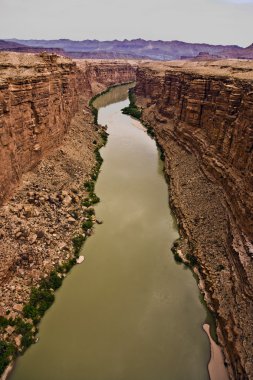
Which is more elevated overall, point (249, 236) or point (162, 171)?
point (249, 236)

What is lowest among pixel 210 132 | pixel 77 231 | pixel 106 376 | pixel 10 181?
pixel 106 376

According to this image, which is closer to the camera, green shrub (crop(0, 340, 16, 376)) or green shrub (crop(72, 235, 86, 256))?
green shrub (crop(0, 340, 16, 376))

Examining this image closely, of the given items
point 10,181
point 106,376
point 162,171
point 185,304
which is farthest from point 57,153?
point 106,376

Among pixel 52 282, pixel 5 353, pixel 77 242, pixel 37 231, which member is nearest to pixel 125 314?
pixel 52 282

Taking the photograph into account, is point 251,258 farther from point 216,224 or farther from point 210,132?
point 210,132

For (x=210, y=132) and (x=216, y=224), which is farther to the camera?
(x=210, y=132)

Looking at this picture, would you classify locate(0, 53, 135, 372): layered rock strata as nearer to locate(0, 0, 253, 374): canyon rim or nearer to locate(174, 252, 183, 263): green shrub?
locate(0, 0, 253, 374): canyon rim

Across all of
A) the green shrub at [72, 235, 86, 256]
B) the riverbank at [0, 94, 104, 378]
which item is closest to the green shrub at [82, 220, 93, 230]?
the riverbank at [0, 94, 104, 378]

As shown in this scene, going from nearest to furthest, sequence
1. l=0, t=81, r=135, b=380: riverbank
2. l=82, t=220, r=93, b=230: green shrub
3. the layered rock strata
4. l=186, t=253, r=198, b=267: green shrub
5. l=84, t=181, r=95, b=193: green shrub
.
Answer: l=0, t=81, r=135, b=380: riverbank < the layered rock strata < l=186, t=253, r=198, b=267: green shrub < l=82, t=220, r=93, b=230: green shrub < l=84, t=181, r=95, b=193: green shrub
